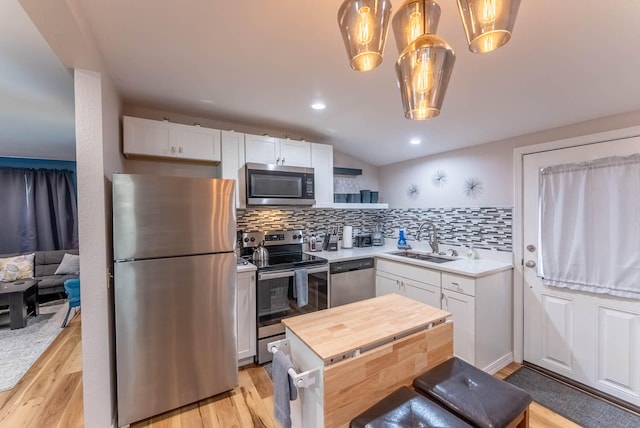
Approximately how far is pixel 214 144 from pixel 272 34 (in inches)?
53.8

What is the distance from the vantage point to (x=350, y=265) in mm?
3123

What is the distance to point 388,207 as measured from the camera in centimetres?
395

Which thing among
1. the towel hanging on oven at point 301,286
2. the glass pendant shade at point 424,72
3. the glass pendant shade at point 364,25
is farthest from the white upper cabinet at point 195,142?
the glass pendant shade at point 424,72

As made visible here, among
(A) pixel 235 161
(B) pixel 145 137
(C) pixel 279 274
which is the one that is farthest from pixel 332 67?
(C) pixel 279 274

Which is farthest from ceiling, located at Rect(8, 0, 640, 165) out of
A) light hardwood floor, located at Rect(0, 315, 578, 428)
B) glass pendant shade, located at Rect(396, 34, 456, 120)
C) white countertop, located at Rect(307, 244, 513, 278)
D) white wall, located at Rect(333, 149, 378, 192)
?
light hardwood floor, located at Rect(0, 315, 578, 428)

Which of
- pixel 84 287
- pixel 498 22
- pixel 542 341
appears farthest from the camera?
pixel 542 341

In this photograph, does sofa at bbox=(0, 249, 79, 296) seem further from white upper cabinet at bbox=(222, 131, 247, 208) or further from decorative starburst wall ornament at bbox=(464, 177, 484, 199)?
decorative starburst wall ornament at bbox=(464, 177, 484, 199)

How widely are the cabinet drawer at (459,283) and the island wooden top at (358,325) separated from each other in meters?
0.88

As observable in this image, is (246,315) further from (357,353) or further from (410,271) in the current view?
(410,271)

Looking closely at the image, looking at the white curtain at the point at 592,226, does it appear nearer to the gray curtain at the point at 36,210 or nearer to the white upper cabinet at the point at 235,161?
the white upper cabinet at the point at 235,161

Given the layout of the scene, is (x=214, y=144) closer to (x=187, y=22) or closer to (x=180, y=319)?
(x=187, y=22)

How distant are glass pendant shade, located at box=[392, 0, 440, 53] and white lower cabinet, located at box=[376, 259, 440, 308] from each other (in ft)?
7.07

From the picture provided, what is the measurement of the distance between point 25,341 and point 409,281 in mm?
4340

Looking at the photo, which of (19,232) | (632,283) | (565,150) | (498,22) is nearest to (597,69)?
(565,150)
